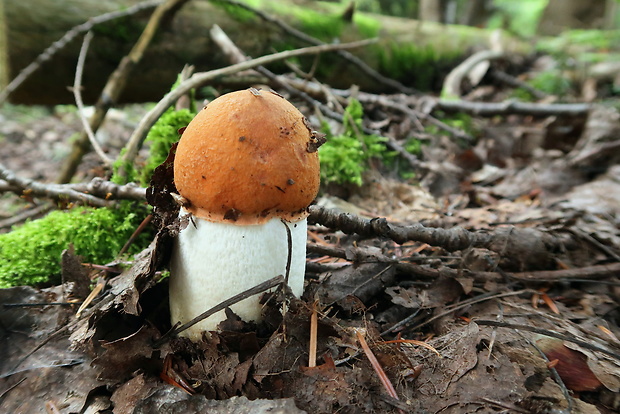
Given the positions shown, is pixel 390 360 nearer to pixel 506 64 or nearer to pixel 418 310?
pixel 418 310

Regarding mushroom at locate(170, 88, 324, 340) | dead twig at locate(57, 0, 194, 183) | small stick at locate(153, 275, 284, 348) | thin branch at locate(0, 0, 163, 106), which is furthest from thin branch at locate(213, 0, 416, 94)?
small stick at locate(153, 275, 284, 348)

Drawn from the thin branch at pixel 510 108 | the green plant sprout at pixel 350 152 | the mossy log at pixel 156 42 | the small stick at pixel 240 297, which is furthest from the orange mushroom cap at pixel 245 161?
the thin branch at pixel 510 108

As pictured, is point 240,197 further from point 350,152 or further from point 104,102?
point 104,102

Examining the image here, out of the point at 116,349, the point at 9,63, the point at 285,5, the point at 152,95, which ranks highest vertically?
the point at 285,5

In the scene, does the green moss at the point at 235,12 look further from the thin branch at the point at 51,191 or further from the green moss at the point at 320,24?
the thin branch at the point at 51,191

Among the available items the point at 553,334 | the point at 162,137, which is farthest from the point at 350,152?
the point at 553,334

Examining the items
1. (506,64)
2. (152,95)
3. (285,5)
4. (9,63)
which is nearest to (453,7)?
(506,64)
